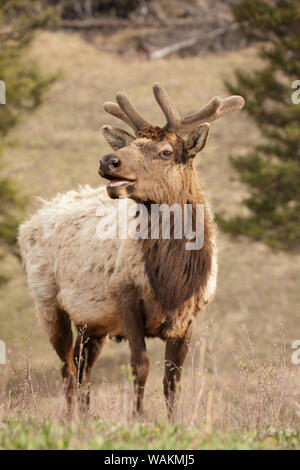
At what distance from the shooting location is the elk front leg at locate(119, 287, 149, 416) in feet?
22.0

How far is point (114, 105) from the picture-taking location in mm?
7520

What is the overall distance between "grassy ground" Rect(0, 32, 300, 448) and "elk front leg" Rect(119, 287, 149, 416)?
186 mm

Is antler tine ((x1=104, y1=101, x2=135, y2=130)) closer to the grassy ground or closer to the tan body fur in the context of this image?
the tan body fur

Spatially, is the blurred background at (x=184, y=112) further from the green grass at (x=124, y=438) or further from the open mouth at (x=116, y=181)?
the open mouth at (x=116, y=181)

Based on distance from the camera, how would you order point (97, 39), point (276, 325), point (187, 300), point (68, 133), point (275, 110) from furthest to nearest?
point (97, 39), point (68, 133), point (276, 325), point (275, 110), point (187, 300)

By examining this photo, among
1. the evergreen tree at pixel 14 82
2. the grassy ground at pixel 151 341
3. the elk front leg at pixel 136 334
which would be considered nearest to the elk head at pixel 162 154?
the elk front leg at pixel 136 334

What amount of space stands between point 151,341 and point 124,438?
48.8ft

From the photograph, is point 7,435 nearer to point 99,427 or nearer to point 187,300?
point 99,427

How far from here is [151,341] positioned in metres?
19.4

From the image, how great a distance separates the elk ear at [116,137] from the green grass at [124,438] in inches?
126

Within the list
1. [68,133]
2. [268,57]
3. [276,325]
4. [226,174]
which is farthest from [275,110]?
[68,133]

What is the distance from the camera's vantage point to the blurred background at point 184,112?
16.5 m

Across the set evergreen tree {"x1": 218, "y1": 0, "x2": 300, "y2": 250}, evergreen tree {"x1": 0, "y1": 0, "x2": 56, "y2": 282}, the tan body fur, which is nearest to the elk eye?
the tan body fur
